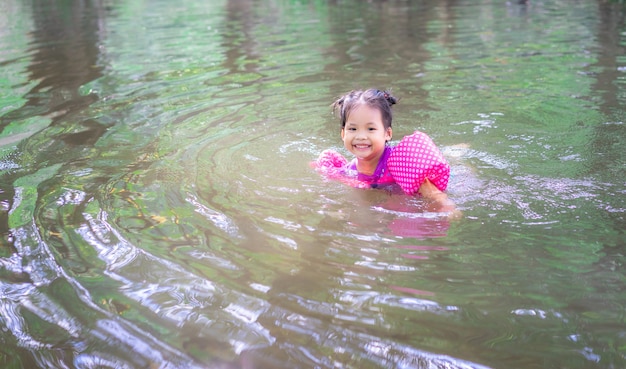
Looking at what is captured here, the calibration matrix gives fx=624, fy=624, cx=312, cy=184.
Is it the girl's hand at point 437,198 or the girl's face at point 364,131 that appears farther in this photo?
the girl's face at point 364,131

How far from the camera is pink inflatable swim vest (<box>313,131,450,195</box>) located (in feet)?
12.2

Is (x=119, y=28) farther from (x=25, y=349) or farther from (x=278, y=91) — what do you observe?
(x=25, y=349)

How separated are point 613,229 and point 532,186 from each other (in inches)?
28.4

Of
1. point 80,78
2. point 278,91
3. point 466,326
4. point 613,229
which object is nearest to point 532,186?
point 613,229

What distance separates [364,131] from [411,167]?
0.36 m

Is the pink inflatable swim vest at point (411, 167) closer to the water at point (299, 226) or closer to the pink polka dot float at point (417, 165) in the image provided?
the pink polka dot float at point (417, 165)

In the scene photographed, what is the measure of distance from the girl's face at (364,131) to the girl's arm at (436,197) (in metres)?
0.38

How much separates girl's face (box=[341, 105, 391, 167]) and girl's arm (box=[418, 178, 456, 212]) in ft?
1.25

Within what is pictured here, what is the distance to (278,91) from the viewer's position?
22.1ft

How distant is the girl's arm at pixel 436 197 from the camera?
3.53 metres

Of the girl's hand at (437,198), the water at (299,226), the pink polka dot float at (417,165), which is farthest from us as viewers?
the pink polka dot float at (417,165)

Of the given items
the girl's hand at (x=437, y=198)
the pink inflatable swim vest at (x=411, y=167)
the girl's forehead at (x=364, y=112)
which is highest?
the girl's forehead at (x=364, y=112)

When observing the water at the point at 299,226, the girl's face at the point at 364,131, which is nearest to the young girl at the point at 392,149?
the girl's face at the point at 364,131

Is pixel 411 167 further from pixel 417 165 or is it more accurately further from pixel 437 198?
pixel 437 198
